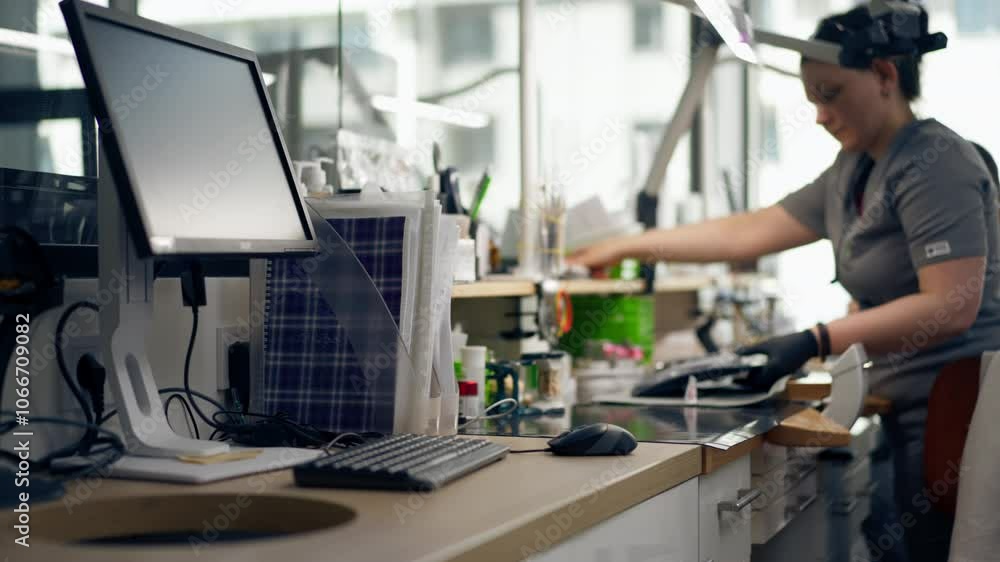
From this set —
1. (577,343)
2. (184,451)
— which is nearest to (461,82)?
(577,343)

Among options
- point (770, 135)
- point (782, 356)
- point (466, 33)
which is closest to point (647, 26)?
point (770, 135)

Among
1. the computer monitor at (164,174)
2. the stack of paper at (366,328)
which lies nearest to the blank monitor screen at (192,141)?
the computer monitor at (164,174)

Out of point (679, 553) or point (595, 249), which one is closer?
point (679, 553)

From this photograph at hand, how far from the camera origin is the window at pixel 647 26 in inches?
161

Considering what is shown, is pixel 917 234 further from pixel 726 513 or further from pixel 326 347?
pixel 326 347

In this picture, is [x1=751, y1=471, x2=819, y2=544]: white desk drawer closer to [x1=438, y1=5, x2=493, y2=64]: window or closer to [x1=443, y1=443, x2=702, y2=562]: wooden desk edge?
[x1=443, y1=443, x2=702, y2=562]: wooden desk edge

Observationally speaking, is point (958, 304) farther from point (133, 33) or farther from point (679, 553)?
point (133, 33)

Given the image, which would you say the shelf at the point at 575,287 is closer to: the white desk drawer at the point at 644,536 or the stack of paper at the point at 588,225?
the stack of paper at the point at 588,225

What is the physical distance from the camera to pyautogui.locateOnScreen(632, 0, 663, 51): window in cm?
408

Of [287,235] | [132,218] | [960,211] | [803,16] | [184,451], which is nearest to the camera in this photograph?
[132,218]

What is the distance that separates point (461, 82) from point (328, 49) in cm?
75

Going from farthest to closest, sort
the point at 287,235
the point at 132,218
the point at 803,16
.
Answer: the point at 803,16, the point at 287,235, the point at 132,218

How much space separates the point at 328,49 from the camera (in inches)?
78.5

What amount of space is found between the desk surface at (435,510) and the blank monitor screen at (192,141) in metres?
0.26
